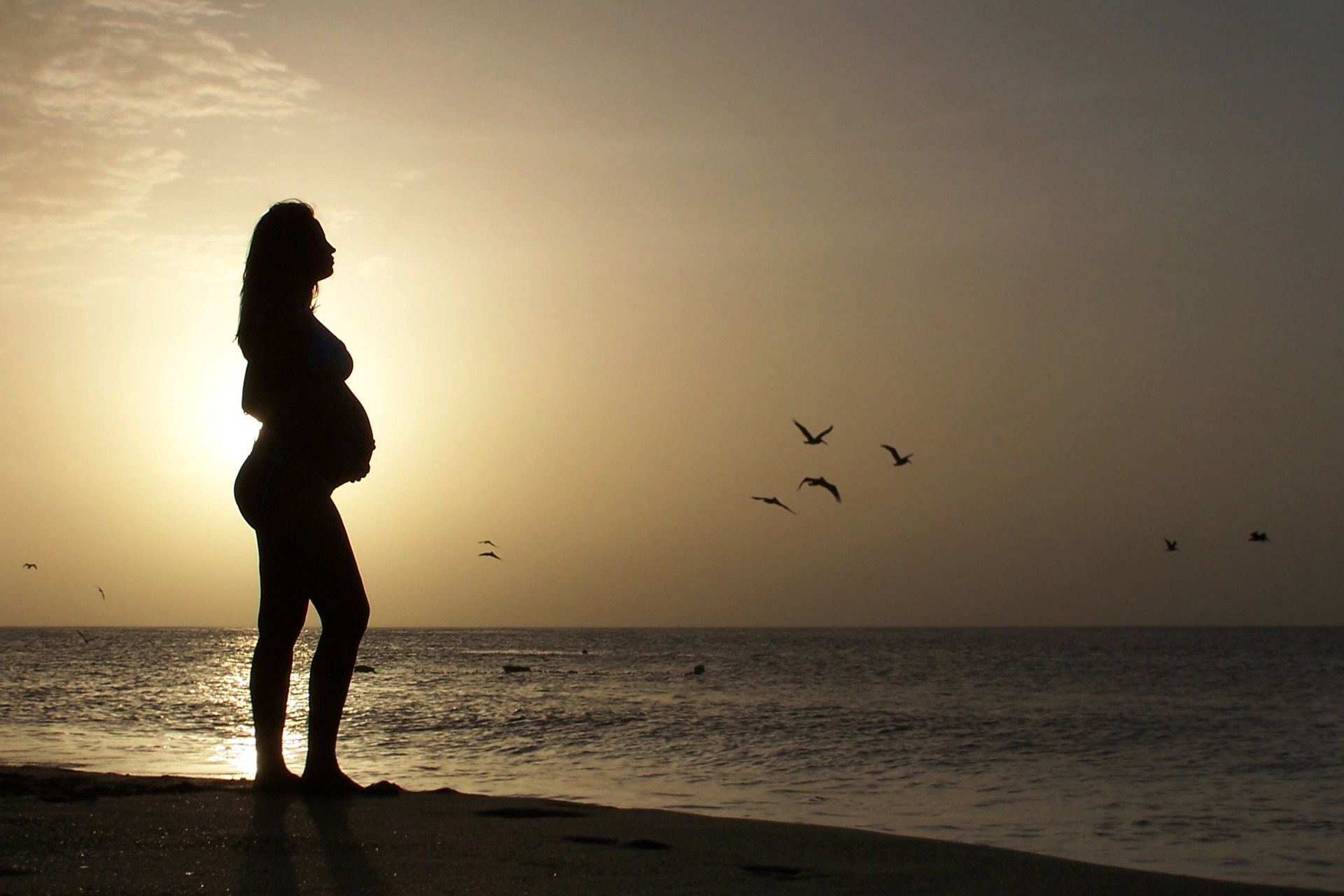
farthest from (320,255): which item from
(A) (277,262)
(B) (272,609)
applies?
(B) (272,609)

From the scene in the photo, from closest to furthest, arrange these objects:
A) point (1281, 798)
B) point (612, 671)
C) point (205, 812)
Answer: point (205, 812) → point (1281, 798) → point (612, 671)

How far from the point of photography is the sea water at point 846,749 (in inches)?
455

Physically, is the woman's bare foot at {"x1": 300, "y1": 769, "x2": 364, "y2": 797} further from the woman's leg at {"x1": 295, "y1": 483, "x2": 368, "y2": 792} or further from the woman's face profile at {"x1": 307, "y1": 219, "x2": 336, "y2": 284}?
the woman's face profile at {"x1": 307, "y1": 219, "x2": 336, "y2": 284}

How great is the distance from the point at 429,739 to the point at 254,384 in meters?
15.0

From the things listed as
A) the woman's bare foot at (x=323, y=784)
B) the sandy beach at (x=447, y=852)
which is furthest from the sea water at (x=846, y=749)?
the woman's bare foot at (x=323, y=784)

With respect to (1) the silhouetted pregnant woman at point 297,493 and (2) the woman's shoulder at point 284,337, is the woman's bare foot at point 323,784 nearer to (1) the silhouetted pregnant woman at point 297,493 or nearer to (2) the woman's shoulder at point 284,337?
(1) the silhouetted pregnant woman at point 297,493

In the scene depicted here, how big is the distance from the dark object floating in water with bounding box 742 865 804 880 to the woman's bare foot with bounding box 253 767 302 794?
187 cm

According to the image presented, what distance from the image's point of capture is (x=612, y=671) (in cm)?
5878

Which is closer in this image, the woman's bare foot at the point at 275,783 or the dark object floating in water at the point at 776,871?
the dark object floating in water at the point at 776,871

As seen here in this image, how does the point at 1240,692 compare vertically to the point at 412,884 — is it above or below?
below

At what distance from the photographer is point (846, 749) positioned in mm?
19641

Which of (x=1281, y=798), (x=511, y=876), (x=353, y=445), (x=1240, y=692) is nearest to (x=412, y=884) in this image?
(x=511, y=876)

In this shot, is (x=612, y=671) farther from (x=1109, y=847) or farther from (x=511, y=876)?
(x=511, y=876)

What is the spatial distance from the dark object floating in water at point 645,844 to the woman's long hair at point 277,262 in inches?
92.4
